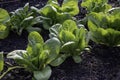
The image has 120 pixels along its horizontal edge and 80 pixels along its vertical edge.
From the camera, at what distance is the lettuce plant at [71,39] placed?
6.88ft

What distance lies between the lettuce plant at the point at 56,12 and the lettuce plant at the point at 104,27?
25 centimetres

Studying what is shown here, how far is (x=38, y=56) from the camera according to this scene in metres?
1.96

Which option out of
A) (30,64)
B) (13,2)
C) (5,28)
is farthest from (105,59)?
(13,2)

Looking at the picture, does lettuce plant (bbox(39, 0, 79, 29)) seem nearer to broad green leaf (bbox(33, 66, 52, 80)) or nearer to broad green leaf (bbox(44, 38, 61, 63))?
broad green leaf (bbox(44, 38, 61, 63))

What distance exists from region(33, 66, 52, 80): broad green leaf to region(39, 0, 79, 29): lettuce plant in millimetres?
607

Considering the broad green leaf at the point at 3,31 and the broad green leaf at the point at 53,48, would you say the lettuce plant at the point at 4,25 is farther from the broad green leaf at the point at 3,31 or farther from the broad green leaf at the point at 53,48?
the broad green leaf at the point at 53,48

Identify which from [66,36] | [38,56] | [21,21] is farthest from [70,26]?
[21,21]

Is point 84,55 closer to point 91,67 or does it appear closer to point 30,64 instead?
point 91,67

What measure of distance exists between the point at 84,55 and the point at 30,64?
50 cm

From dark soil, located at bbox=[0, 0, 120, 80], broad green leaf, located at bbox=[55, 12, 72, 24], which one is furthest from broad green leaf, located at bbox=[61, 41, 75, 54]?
broad green leaf, located at bbox=[55, 12, 72, 24]

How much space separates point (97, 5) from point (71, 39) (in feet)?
2.20

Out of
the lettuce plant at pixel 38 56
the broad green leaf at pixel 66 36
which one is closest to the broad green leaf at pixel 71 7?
the broad green leaf at pixel 66 36

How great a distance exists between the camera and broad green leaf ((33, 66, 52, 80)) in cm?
192

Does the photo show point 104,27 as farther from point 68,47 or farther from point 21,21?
point 21,21
